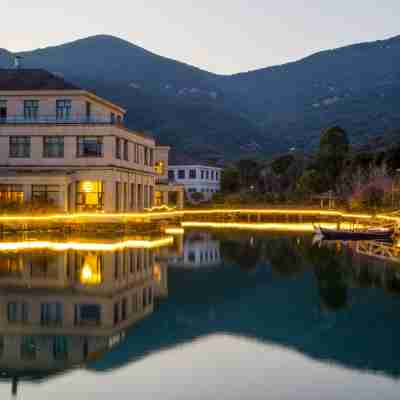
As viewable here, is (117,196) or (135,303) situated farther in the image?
(117,196)

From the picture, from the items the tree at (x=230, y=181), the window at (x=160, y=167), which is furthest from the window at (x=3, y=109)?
the tree at (x=230, y=181)

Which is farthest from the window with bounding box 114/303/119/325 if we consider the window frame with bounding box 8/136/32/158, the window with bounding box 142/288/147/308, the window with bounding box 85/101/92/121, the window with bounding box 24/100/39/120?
the window with bounding box 24/100/39/120

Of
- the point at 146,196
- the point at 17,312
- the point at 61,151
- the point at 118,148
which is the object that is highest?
the point at 118,148

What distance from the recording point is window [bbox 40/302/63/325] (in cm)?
1791

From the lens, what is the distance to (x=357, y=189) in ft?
261

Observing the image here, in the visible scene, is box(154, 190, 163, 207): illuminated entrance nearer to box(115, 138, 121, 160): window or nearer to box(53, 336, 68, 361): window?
box(115, 138, 121, 160): window

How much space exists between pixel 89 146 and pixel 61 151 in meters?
2.83

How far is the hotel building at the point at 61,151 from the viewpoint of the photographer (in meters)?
61.2

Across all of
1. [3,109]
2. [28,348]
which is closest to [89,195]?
[3,109]

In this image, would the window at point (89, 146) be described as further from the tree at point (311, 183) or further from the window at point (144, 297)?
the tree at point (311, 183)

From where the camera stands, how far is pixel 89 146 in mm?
63500

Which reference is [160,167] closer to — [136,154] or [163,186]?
[163,186]

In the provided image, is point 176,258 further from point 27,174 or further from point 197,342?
point 27,174

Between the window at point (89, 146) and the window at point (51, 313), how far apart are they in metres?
43.9
